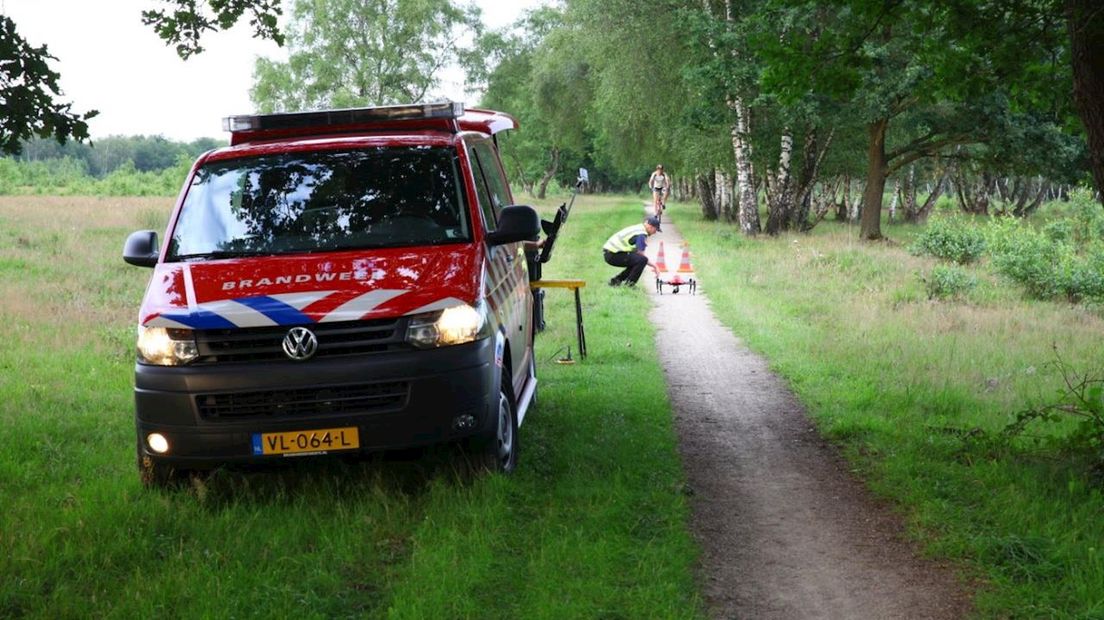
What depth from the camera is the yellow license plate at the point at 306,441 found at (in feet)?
18.5

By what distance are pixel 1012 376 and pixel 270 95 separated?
166ft

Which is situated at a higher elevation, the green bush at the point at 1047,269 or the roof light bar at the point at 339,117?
the roof light bar at the point at 339,117

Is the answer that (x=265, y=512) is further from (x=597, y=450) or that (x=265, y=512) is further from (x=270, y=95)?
(x=270, y=95)

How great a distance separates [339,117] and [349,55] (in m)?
50.7

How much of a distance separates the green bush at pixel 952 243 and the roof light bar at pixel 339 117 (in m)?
19.8

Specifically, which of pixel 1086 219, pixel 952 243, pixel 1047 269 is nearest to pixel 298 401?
pixel 1047 269

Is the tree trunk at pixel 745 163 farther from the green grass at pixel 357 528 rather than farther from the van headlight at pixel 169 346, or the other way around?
the van headlight at pixel 169 346

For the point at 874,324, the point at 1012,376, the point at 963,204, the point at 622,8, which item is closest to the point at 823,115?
the point at 622,8

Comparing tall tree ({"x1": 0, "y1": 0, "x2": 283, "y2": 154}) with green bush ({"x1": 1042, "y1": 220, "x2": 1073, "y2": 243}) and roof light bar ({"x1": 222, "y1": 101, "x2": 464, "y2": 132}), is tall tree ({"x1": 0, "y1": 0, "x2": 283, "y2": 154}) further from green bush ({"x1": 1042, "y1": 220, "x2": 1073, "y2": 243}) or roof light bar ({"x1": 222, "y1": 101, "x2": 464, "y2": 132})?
green bush ({"x1": 1042, "y1": 220, "x2": 1073, "y2": 243})

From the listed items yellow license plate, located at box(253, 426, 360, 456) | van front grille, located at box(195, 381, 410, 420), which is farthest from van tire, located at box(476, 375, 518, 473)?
yellow license plate, located at box(253, 426, 360, 456)

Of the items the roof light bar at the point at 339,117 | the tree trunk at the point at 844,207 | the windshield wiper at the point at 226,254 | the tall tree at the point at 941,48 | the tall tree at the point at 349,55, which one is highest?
the tall tree at the point at 349,55

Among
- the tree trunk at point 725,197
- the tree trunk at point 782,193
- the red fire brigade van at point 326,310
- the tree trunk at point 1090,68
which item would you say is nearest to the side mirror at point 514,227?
the red fire brigade van at point 326,310

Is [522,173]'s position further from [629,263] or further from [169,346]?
[169,346]

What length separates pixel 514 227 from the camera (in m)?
6.52
